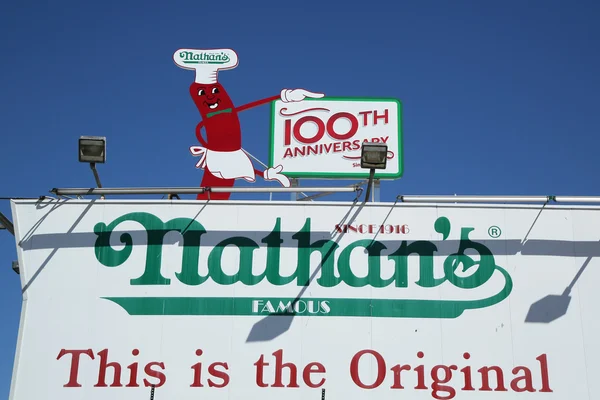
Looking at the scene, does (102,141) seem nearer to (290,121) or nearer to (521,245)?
(290,121)

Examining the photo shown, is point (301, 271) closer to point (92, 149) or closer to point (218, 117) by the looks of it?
point (92, 149)

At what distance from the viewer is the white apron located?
53.0ft

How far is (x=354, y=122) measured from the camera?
1689cm

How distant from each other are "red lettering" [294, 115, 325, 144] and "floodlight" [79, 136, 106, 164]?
5.02m

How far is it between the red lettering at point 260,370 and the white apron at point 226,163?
450 cm

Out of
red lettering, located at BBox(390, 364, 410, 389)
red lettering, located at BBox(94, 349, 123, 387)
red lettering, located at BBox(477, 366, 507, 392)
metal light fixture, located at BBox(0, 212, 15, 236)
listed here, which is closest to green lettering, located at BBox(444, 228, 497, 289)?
red lettering, located at BBox(477, 366, 507, 392)

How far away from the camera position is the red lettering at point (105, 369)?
12859 mm

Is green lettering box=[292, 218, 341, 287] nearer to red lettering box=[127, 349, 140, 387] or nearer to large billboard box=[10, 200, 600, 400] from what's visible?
large billboard box=[10, 200, 600, 400]

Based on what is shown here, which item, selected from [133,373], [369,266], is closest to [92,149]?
[133,373]

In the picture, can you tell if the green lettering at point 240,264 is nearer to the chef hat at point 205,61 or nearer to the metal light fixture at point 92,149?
the metal light fixture at point 92,149

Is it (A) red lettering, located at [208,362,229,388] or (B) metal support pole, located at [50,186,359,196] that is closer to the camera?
(A) red lettering, located at [208,362,229,388]

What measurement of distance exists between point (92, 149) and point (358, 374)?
6.00 metres

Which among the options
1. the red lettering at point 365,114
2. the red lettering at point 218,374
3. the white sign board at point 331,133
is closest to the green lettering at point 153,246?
the red lettering at point 218,374

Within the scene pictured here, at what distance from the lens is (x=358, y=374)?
1279cm
